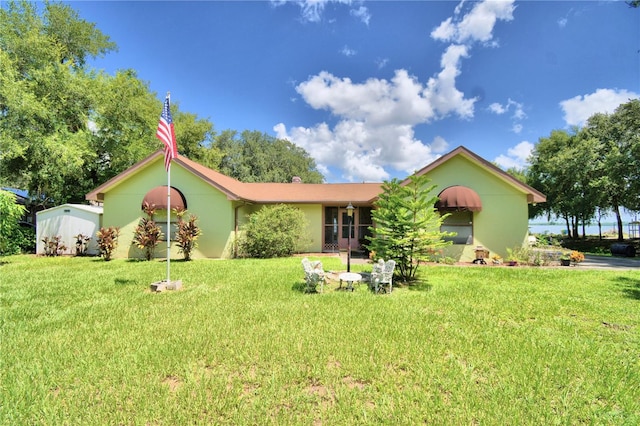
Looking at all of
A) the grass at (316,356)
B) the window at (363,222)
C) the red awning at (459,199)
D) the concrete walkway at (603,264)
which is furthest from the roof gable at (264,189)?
the grass at (316,356)

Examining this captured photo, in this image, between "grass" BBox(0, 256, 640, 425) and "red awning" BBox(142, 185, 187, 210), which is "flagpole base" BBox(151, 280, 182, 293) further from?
"red awning" BBox(142, 185, 187, 210)

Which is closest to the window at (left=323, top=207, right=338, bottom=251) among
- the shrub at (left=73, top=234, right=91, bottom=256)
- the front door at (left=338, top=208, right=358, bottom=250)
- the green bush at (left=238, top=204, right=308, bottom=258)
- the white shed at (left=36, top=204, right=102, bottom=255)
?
the front door at (left=338, top=208, right=358, bottom=250)

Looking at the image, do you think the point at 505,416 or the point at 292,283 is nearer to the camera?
the point at 505,416

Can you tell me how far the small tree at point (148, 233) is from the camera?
1429cm

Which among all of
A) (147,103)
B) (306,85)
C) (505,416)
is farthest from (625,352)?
(147,103)

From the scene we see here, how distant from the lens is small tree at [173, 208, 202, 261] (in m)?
14.3

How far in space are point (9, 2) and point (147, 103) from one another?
9.78 metres

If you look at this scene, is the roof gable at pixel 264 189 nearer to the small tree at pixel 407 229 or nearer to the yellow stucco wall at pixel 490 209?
the small tree at pixel 407 229

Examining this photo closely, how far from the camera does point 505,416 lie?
3.13m

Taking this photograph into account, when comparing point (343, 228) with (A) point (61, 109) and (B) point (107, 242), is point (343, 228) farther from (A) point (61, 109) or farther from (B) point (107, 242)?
(A) point (61, 109)

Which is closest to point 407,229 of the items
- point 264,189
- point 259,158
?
point 264,189

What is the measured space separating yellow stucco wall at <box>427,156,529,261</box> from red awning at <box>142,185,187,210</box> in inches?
573

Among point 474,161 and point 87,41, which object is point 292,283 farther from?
point 87,41

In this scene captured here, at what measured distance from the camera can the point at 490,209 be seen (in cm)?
1490
